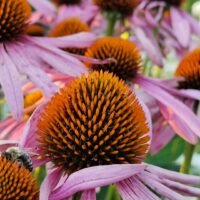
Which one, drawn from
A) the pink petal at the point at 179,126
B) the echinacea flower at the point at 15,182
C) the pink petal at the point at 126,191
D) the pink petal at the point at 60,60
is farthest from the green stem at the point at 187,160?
the echinacea flower at the point at 15,182

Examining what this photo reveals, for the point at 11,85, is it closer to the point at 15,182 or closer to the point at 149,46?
the point at 15,182

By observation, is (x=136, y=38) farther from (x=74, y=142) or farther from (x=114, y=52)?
(x=74, y=142)

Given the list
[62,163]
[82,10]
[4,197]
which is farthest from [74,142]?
[82,10]

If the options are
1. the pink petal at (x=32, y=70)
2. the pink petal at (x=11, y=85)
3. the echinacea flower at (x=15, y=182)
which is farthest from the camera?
the pink petal at (x=32, y=70)

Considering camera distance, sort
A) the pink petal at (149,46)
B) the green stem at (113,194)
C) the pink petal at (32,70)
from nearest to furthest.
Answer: the pink petal at (32,70) → the green stem at (113,194) → the pink petal at (149,46)

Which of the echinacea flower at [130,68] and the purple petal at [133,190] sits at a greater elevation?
the echinacea flower at [130,68]

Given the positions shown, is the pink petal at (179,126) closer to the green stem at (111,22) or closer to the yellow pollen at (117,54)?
the yellow pollen at (117,54)

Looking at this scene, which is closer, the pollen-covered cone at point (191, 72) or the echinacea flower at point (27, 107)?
the echinacea flower at point (27, 107)
